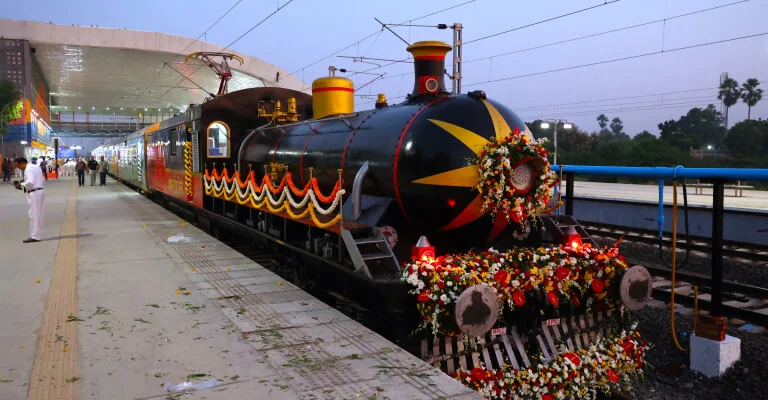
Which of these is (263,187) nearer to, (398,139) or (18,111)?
(398,139)

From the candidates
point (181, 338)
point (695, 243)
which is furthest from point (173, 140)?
point (695, 243)

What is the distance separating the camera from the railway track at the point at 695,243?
10227 millimetres

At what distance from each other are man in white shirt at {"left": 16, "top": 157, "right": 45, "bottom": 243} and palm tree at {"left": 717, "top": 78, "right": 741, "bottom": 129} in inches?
2081

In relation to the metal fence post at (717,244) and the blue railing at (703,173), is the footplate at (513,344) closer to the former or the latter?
the metal fence post at (717,244)

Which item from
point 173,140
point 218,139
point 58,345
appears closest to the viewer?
point 58,345

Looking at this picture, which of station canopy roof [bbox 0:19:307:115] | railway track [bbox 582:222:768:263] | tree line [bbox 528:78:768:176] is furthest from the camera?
station canopy roof [bbox 0:19:307:115]

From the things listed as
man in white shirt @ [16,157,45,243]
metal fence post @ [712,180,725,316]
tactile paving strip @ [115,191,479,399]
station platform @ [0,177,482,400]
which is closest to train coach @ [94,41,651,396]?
tactile paving strip @ [115,191,479,399]

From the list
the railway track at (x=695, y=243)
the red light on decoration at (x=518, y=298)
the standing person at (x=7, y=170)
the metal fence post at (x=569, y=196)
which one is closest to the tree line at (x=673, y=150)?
the railway track at (x=695, y=243)

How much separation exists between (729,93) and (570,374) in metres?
53.8

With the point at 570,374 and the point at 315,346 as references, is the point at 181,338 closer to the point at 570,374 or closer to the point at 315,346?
Answer: the point at 315,346

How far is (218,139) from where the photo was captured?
36.3 ft

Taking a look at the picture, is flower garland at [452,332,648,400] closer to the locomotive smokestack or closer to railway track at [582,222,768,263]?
the locomotive smokestack

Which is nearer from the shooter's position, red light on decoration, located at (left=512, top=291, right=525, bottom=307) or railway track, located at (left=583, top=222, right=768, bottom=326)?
red light on decoration, located at (left=512, top=291, right=525, bottom=307)

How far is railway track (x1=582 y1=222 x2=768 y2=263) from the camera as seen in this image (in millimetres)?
10227
